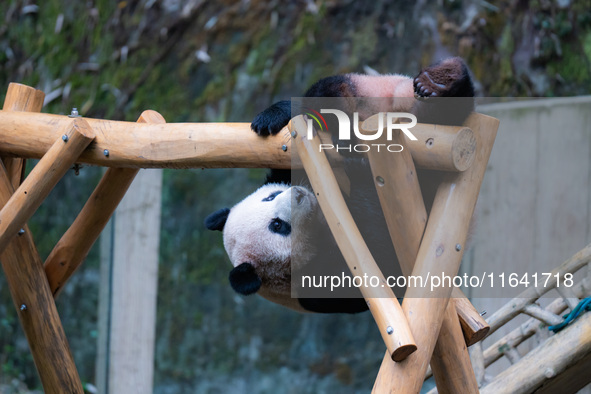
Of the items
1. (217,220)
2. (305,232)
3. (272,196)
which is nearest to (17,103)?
(217,220)

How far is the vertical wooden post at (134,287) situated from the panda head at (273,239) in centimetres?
112

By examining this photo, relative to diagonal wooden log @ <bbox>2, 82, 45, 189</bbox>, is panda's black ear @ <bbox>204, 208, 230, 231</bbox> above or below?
below

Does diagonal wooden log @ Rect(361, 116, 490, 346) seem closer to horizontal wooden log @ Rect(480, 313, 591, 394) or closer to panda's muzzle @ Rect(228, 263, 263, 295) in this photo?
panda's muzzle @ Rect(228, 263, 263, 295)

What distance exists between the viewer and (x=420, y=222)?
1409 millimetres

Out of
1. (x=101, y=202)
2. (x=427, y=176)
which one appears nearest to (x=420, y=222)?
(x=427, y=176)

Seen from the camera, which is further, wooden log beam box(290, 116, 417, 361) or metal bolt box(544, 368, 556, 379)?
metal bolt box(544, 368, 556, 379)

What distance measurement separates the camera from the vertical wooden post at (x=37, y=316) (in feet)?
6.39

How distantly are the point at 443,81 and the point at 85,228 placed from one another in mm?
1428

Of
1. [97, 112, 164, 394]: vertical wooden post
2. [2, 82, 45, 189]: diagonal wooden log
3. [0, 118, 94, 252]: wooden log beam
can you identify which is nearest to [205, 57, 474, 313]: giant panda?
[0, 118, 94, 252]: wooden log beam

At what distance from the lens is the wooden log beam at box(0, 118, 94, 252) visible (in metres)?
1.79

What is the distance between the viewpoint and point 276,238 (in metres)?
1.71

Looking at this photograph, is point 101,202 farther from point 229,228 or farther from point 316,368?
point 316,368

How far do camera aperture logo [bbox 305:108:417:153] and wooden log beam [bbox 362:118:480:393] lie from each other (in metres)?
0.02

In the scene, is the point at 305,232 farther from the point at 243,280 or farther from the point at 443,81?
the point at 443,81
